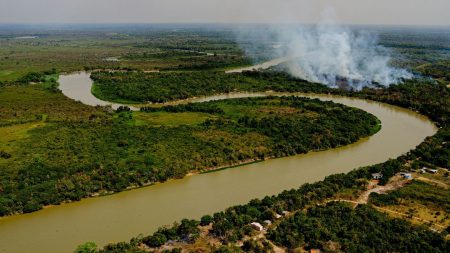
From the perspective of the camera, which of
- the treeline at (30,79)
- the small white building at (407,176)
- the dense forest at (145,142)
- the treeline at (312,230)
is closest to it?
the treeline at (312,230)

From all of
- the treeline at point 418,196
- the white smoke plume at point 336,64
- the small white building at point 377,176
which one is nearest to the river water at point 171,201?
the small white building at point 377,176

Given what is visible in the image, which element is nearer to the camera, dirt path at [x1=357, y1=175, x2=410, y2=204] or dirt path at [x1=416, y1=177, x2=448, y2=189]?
dirt path at [x1=357, y1=175, x2=410, y2=204]

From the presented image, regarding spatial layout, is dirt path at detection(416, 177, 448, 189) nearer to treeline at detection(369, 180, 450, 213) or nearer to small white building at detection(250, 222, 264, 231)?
treeline at detection(369, 180, 450, 213)

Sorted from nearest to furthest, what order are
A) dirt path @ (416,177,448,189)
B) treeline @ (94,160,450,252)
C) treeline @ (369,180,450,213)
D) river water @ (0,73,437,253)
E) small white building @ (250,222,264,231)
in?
1. treeline @ (94,160,450,252)
2. small white building @ (250,222,264,231)
3. river water @ (0,73,437,253)
4. treeline @ (369,180,450,213)
5. dirt path @ (416,177,448,189)

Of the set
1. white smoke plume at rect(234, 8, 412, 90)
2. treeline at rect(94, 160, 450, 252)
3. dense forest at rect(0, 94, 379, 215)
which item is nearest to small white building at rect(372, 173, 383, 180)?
treeline at rect(94, 160, 450, 252)

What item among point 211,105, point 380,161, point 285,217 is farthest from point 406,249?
point 211,105

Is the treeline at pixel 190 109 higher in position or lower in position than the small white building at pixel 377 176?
higher

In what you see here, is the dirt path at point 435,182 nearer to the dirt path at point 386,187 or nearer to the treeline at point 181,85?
the dirt path at point 386,187

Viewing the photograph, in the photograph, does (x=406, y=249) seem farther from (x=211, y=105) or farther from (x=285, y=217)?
(x=211, y=105)
